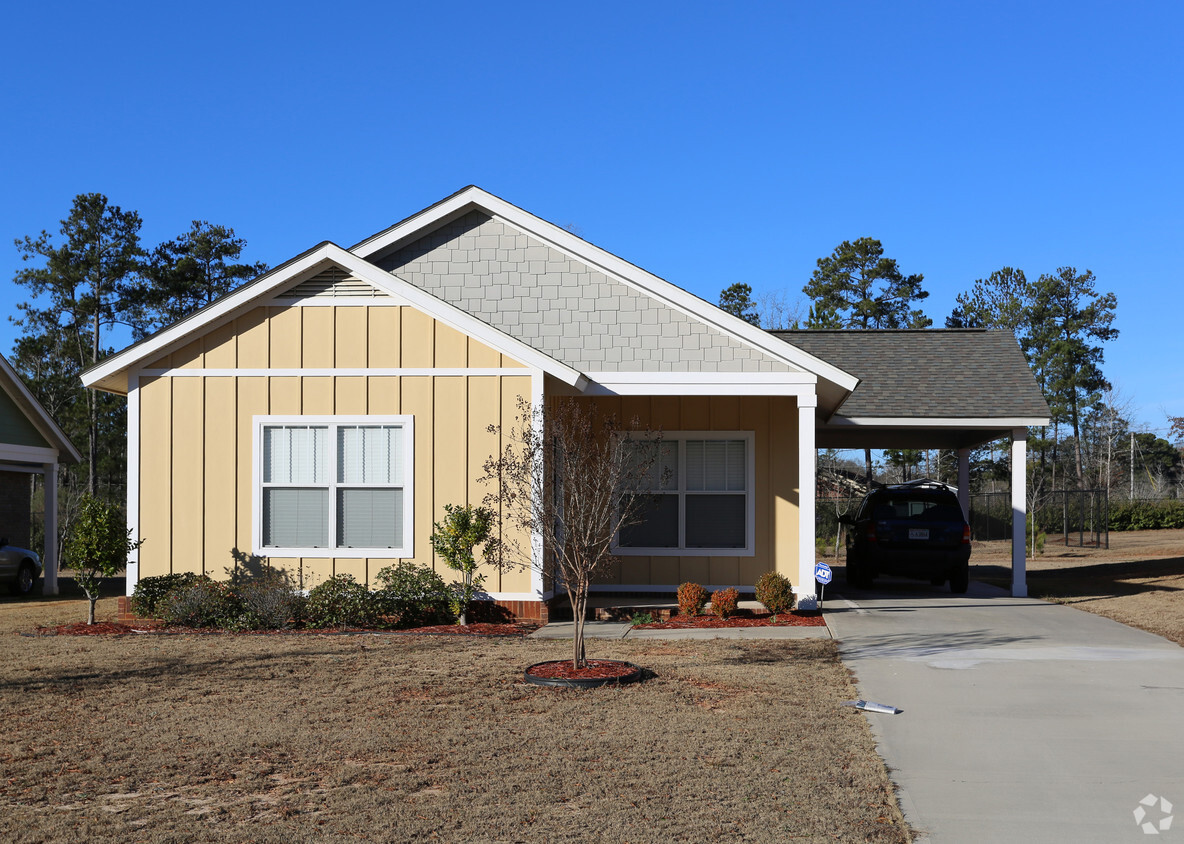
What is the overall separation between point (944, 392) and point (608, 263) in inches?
235

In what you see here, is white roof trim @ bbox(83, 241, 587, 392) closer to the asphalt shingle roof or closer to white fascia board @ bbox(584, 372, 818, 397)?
white fascia board @ bbox(584, 372, 818, 397)

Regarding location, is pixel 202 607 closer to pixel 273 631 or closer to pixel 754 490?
pixel 273 631

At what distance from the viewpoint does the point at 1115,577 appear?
20328mm

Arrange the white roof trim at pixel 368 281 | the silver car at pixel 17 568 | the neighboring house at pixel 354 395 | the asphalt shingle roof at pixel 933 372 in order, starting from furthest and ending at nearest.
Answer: the silver car at pixel 17 568, the asphalt shingle roof at pixel 933 372, the neighboring house at pixel 354 395, the white roof trim at pixel 368 281

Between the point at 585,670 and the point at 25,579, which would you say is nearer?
the point at 585,670

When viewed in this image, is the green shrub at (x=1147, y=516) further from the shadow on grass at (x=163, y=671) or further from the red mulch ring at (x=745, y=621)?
the shadow on grass at (x=163, y=671)

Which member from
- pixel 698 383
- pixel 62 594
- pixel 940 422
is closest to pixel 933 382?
pixel 940 422

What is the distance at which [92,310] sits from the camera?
38156 millimetres

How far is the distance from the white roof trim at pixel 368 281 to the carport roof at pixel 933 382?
5.15m

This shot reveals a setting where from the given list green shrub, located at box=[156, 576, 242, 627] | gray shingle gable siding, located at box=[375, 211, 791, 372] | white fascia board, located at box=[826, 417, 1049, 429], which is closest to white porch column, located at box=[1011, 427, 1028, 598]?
white fascia board, located at box=[826, 417, 1049, 429]

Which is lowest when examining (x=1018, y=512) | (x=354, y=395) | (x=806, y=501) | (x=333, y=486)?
(x=1018, y=512)

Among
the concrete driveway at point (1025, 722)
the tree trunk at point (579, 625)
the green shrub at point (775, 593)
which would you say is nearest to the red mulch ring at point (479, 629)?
the tree trunk at point (579, 625)

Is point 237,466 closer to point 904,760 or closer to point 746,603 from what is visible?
point 746,603

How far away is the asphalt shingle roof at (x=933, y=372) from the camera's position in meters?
16.1
